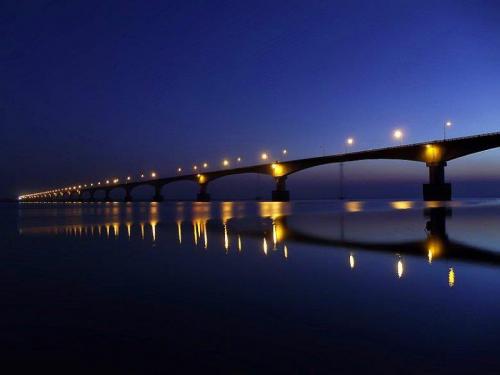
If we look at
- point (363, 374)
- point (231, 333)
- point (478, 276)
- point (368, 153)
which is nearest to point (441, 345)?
point (363, 374)

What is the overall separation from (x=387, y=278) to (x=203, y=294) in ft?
13.4

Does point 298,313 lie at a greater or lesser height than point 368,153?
lesser

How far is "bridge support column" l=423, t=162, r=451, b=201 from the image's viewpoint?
7581 centimetres

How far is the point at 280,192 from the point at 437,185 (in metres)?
48.8

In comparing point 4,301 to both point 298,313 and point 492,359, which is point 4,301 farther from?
point 492,359

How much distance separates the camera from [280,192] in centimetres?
11844

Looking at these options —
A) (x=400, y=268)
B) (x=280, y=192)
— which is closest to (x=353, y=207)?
(x=280, y=192)

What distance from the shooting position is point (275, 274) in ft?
32.2

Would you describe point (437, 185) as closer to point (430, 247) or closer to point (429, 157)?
point (429, 157)

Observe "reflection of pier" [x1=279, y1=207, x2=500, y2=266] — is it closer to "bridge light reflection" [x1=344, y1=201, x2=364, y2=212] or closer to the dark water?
the dark water

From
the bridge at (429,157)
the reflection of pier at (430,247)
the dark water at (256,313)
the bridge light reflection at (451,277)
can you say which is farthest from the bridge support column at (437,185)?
the bridge light reflection at (451,277)

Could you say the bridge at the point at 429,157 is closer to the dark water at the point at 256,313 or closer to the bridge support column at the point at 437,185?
the bridge support column at the point at 437,185

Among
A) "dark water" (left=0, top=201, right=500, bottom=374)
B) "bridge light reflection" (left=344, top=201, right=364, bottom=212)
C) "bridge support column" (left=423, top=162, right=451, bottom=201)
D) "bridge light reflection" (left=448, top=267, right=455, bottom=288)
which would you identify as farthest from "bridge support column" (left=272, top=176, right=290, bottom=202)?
"bridge light reflection" (left=448, top=267, right=455, bottom=288)

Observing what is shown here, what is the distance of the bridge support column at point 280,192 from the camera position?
115 meters
